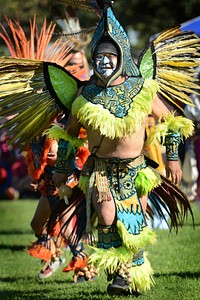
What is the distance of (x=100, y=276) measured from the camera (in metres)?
7.81

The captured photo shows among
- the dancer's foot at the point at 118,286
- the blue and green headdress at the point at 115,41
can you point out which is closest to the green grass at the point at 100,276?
the dancer's foot at the point at 118,286

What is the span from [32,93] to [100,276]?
2.04 meters

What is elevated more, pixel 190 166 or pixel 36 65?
pixel 36 65

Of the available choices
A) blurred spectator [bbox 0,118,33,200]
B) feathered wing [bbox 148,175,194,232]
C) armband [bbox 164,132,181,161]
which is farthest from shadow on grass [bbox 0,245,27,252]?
blurred spectator [bbox 0,118,33,200]

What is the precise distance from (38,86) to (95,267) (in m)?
1.46

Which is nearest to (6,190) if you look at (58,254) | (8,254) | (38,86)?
(8,254)

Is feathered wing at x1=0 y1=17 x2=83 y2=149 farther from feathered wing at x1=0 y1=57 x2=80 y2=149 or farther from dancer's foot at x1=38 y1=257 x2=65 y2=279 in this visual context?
dancer's foot at x1=38 y1=257 x2=65 y2=279

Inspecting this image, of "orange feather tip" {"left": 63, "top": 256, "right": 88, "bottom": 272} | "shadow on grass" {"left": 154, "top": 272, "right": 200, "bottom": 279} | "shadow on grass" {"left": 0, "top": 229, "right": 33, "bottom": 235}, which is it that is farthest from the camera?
"shadow on grass" {"left": 0, "top": 229, "right": 33, "bottom": 235}

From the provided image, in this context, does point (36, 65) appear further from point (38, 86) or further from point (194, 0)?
point (194, 0)

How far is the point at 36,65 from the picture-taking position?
Answer: 656cm

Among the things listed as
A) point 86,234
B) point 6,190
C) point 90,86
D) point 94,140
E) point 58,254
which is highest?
point 90,86

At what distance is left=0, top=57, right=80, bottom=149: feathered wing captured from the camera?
6.49 m

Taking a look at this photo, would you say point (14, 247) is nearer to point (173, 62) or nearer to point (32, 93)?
point (32, 93)

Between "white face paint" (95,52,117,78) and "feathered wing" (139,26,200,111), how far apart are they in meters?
0.42
